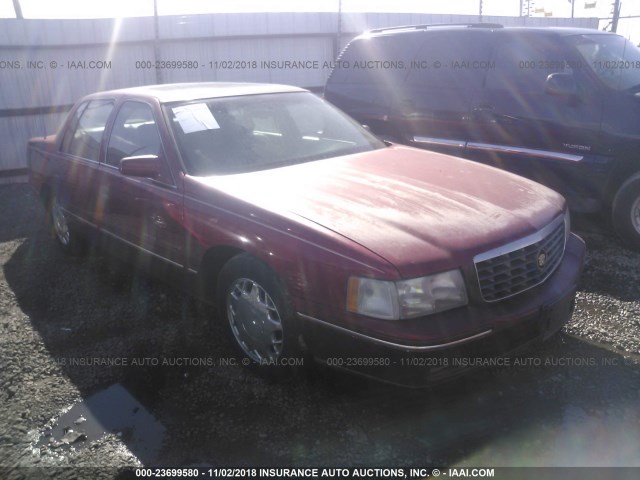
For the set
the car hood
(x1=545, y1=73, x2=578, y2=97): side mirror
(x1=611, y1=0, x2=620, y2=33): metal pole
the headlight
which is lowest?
the headlight

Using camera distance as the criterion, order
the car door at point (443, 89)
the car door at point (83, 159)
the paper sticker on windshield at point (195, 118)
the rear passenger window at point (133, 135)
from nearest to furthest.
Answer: the paper sticker on windshield at point (195, 118) < the rear passenger window at point (133, 135) < the car door at point (83, 159) < the car door at point (443, 89)

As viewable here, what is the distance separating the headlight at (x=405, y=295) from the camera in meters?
2.51

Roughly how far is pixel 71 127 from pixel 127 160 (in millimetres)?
1856

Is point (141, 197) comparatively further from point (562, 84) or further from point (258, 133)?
point (562, 84)

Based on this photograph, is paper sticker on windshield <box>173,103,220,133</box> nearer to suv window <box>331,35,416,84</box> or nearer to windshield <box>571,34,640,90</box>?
suv window <box>331,35,416,84</box>

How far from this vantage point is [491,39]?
566 cm

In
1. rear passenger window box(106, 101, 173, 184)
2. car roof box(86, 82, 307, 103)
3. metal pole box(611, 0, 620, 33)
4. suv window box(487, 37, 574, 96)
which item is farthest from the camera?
metal pole box(611, 0, 620, 33)

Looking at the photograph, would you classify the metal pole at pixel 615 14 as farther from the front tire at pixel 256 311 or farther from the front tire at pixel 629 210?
the front tire at pixel 256 311

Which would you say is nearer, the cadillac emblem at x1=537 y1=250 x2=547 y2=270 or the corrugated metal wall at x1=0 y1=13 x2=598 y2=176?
the cadillac emblem at x1=537 y1=250 x2=547 y2=270

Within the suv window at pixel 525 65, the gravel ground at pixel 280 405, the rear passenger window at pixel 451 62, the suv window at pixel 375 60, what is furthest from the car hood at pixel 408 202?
the suv window at pixel 375 60

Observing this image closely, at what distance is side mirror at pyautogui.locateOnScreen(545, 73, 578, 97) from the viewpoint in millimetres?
4957

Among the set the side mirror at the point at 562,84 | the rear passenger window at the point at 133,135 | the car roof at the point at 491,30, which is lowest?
the rear passenger window at the point at 133,135

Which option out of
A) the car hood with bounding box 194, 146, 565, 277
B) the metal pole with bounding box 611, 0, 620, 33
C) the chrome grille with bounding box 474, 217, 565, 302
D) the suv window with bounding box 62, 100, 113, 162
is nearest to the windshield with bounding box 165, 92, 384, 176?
the car hood with bounding box 194, 146, 565, 277

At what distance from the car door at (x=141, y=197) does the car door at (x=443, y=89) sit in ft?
9.84
